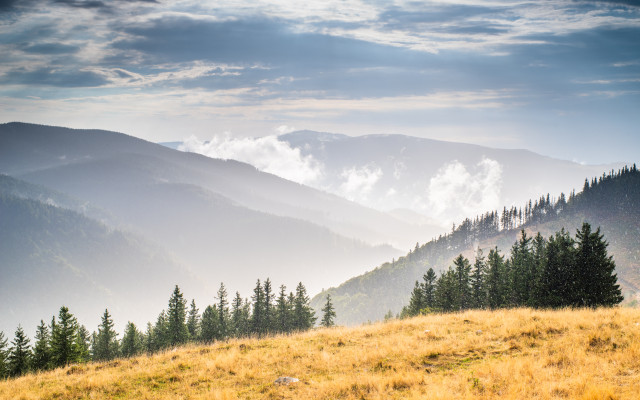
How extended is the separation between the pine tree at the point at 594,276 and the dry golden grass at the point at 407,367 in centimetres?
1744

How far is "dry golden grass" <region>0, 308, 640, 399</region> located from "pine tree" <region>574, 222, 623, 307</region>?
17.4 metres

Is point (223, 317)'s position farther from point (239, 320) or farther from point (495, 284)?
point (495, 284)

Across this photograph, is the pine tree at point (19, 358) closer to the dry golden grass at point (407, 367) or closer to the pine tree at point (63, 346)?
the pine tree at point (63, 346)

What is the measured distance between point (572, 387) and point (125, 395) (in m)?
14.9

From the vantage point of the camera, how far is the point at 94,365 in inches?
748

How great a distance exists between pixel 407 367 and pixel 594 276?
29923mm

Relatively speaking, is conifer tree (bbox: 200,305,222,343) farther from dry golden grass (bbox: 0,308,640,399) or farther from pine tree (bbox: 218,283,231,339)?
dry golden grass (bbox: 0,308,640,399)

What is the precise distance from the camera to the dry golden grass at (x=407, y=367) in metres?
10.9

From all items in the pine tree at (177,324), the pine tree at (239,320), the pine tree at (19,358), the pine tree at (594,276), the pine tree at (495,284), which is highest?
the pine tree at (594,276)

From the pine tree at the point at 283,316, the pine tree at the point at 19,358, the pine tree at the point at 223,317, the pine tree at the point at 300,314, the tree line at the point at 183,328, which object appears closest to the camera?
the pine tree at the point at 19,358

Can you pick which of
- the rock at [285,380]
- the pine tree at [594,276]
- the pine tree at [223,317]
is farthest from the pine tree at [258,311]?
the rock at [285,380]

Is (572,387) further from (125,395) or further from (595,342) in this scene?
(125,395)

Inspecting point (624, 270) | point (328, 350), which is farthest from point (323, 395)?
point (624, 270)

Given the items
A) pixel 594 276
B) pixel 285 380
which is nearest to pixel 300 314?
pixel 594 276
